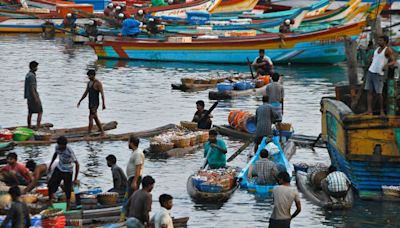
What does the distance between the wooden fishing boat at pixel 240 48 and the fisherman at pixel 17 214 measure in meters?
30.2

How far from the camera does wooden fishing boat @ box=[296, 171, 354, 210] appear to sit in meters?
20.7

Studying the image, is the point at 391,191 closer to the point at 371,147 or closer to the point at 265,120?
the point at 371,147

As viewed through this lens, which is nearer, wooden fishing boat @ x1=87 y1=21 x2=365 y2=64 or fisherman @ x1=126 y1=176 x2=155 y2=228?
fisherman @ x1=126 y1=176 x2=155 y2=228

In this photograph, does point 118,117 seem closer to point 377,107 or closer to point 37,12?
point 377,107

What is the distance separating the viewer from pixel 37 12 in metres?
59.7

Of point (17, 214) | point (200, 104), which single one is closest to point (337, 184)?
point (17, 214)

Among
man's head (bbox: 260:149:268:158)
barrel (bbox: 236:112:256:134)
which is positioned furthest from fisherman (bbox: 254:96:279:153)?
barrel (bbox: 236:112:256:134)

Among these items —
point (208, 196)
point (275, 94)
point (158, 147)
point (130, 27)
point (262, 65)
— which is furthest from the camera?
point (130, 27)

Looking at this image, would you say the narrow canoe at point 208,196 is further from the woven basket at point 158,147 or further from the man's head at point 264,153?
the woven basket at point 158,147

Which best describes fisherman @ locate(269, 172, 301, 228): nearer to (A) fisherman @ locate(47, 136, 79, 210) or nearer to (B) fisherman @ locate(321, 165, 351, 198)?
(B) fisherman @ locate(321, 165, 351, 198)

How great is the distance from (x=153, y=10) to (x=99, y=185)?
3536cm

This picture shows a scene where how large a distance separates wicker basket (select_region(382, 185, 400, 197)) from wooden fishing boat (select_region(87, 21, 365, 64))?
2545 cm

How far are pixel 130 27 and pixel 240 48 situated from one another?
15.3 ft

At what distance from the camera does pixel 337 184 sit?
20609mm
